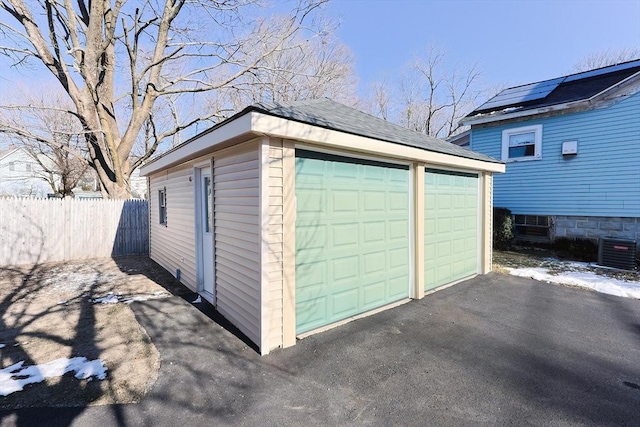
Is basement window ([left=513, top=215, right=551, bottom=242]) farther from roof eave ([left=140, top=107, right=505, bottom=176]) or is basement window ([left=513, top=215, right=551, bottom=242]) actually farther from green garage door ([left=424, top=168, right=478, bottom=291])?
roof eave ([left=140, top=107, right=505, bottom=176])

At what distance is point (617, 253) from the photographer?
24.5 ft

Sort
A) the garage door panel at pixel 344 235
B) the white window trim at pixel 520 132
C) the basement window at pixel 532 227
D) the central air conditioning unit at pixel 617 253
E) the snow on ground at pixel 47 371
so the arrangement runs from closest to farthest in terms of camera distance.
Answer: the snow on ground at pixel 47 371 < the garage door panel at pixel 344 235 < the central air conditioning unit at pixel 617 253 < the white window trim at pixel 520 132 < the basement window at pixel 532 227

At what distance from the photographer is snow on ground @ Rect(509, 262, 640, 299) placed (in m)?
5.72

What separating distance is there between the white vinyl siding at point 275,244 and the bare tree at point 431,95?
2217cm

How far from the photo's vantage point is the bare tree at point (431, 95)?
22.1 metres

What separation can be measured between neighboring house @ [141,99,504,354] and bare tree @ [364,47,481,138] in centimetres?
1861

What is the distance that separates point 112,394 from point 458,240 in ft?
20.3

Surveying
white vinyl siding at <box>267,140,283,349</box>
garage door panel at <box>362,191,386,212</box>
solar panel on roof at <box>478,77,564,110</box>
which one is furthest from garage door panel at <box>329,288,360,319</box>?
solar panel on roof at <box>478,77,564,110</box>

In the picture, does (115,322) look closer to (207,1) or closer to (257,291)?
(257,291)

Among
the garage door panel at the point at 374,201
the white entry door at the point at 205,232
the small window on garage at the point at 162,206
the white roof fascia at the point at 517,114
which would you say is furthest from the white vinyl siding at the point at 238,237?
the white roof fascia at the point at 517,114

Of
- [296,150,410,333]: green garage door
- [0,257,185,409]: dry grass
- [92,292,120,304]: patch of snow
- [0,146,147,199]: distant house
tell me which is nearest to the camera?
[0,257,185,409]: dry grass

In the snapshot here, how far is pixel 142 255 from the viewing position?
998cm

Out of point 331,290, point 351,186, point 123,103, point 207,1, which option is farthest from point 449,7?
point 123,103

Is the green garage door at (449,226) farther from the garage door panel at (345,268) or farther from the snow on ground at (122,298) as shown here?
the snow on ground at (122,298)
